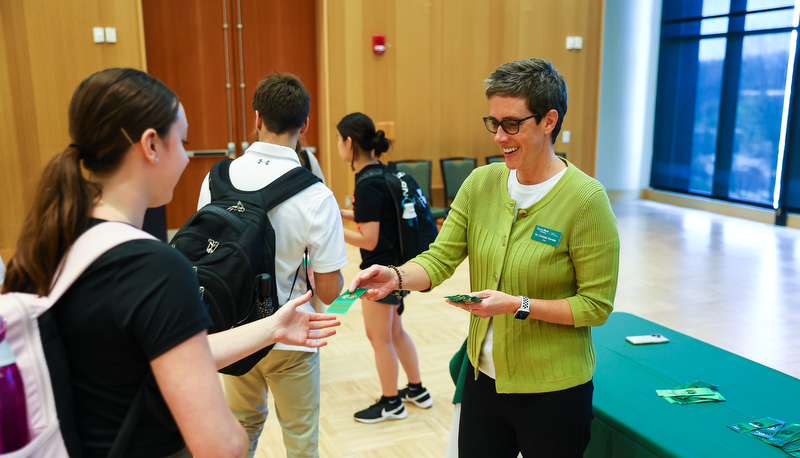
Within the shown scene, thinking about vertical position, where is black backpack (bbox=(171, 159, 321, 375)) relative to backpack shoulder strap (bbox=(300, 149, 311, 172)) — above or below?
below

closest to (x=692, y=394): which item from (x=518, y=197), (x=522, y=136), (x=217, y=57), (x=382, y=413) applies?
(x=518, y=197)

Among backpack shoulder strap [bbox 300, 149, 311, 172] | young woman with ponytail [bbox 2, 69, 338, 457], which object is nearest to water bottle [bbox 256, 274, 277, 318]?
young woman with ponytail [bbox 2, 69, 338, 457]

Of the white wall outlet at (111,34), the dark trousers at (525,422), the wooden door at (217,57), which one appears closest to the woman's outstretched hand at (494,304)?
the dark trousers at (525,422)

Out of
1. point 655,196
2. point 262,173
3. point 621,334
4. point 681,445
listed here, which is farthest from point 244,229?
point 655,196

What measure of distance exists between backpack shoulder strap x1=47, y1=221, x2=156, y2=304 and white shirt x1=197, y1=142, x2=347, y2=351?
107cm

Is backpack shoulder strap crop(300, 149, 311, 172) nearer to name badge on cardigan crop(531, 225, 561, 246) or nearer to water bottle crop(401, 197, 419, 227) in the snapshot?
water bottle crop(401, 197, 419, 227)

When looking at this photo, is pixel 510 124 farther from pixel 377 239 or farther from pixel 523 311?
pixel 377 239

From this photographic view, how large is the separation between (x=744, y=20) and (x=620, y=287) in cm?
608

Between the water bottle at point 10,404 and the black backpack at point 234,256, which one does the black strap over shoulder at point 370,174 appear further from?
the water bottle at point 10,404

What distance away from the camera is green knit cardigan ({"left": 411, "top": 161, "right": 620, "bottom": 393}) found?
5.72ft

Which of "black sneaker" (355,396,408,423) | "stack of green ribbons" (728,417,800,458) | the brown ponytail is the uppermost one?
the brown ponytail

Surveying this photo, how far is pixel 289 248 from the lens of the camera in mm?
2219

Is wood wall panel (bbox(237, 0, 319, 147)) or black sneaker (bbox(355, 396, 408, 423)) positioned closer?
black sneaker (bbox(355, 396, 408, 423))

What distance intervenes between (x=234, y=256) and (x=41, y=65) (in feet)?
21.2
